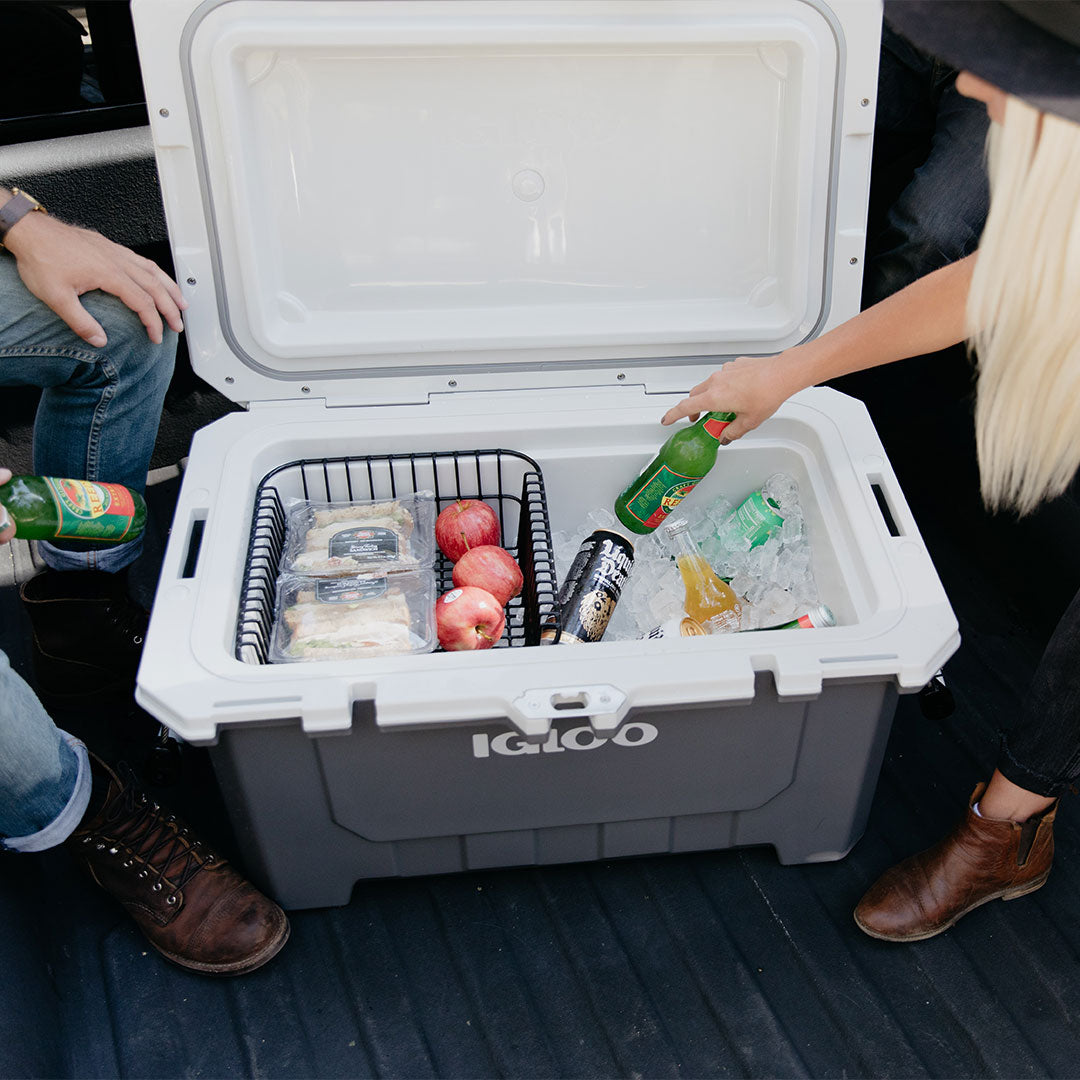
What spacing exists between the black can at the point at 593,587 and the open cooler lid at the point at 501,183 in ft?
1.00

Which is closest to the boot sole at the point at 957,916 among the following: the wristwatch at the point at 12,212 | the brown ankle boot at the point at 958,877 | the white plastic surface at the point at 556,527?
the brown ankle boot at the point at 958,877

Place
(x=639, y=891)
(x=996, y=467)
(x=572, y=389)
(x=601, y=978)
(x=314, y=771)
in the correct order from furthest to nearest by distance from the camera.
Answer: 1. (x=572, y=389)
2. (x=639, y=891)
3. (x=601, y=978)
4. (x=314, y=771)
5. (x=996, y=467)

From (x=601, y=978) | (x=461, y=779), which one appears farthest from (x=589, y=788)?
(x=601, y=978)

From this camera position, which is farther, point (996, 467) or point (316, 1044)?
point (316, 1044)

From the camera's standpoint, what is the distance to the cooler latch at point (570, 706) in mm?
1105

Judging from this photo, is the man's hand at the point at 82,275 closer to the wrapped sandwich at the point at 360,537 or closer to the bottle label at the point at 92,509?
the bottle label at the point at 92,509

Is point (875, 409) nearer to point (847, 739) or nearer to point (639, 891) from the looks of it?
point (847, 739)

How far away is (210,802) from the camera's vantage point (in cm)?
155

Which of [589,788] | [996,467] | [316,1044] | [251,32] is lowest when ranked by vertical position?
[316,1044]

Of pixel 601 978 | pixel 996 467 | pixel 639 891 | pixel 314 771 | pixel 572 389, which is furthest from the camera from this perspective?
pixel 572 389

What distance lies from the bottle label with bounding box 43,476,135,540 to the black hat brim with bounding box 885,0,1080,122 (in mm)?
1120

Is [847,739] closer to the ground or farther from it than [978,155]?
closer to the ground

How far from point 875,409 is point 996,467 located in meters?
1.01

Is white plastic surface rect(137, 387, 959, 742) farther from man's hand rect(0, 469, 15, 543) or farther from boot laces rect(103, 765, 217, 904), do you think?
boot laces rect(103, 765, 217, 904)
